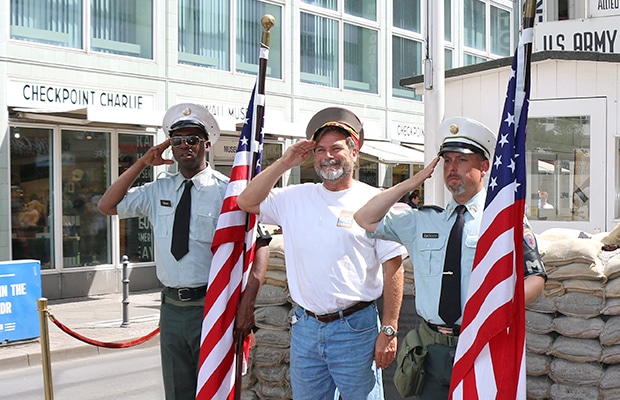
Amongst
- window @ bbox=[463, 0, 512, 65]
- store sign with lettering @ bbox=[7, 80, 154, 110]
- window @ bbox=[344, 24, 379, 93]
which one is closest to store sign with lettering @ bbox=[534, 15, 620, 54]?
store sign with lettering @ bbox=[7, 80, 154, 110]

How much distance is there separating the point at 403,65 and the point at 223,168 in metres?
7.92

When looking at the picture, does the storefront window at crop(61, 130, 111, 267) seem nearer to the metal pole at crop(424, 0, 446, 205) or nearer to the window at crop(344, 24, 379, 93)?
the metal pole at crop(424, 0, 446, 205)

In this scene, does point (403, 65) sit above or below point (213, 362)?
above

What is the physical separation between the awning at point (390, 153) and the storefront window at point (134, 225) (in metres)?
5.73

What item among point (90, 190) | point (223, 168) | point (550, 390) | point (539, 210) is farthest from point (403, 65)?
point (550, 390)

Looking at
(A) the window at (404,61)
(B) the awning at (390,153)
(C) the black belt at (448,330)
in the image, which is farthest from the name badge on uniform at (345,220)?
(A) the window at (404,61)

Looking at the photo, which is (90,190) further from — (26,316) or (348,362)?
(348,362)

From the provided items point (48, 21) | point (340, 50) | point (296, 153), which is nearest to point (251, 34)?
point (340, 50)

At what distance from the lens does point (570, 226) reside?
34.1ft

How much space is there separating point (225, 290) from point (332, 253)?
800 millimetres

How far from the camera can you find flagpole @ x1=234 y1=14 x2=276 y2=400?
4.67 meters

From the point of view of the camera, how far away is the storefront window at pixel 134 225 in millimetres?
15461

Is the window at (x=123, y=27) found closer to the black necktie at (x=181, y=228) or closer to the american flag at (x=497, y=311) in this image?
the black necktie at (x=181, y=228)

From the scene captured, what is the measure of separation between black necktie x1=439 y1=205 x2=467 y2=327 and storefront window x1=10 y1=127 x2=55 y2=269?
1154 cm
